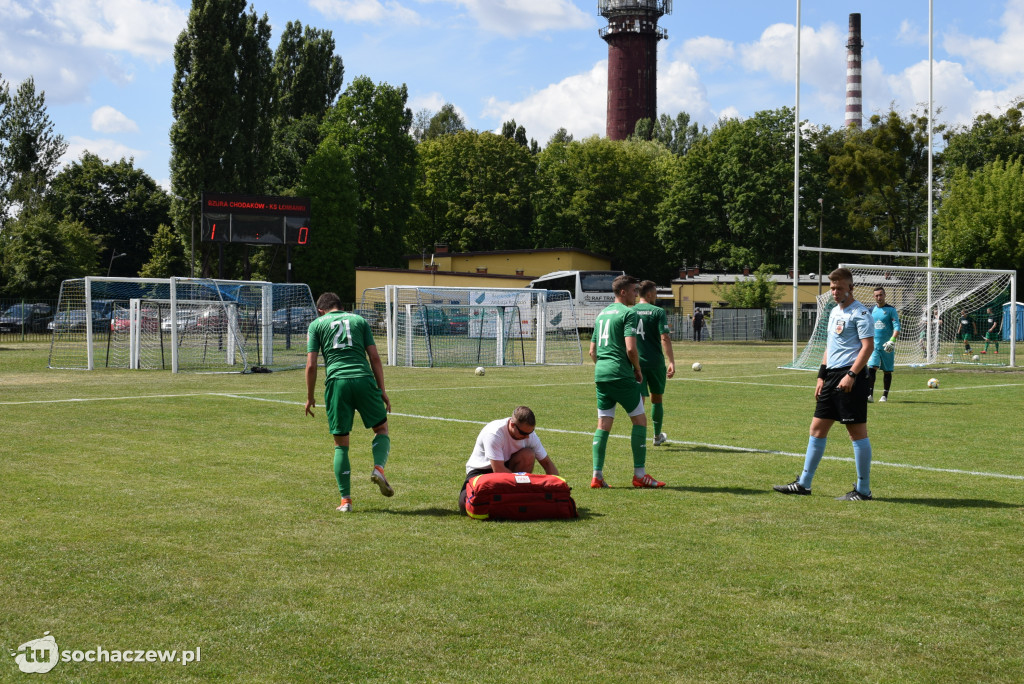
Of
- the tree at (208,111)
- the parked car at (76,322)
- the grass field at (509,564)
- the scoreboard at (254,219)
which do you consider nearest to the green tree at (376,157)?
the tree at (208,111)

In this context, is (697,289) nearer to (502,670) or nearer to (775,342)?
(775,342)

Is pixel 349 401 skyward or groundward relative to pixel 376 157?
groundward

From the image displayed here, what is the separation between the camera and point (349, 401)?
26.8 ft

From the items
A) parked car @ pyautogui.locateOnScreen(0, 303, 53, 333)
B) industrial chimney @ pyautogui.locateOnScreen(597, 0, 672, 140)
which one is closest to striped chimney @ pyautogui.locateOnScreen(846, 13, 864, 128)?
industrial chimney @ pyautogui.locateOnScreen(597, 0, 672, 140)

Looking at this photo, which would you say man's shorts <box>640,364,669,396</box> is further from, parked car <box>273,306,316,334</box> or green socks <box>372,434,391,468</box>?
parked car <box>273,306,316,334</box>

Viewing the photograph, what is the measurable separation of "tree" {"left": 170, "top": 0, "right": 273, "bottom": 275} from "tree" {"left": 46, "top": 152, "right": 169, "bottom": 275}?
27.9m

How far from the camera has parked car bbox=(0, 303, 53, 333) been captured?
154ft

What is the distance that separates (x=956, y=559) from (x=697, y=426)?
7.79 meters

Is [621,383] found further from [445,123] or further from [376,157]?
[445,123]

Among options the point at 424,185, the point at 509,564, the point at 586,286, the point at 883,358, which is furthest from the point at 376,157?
the point at 509,564

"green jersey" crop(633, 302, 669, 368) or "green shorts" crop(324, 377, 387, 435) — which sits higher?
"green jersey" crop(633, 302, 669, 368)

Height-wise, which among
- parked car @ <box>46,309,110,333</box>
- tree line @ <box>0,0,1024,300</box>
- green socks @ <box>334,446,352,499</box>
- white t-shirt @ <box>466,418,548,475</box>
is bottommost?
green socks @ <box>334,446,352,499</box>

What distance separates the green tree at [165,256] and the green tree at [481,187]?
18469 millimetres

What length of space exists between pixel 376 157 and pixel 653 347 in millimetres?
61170
